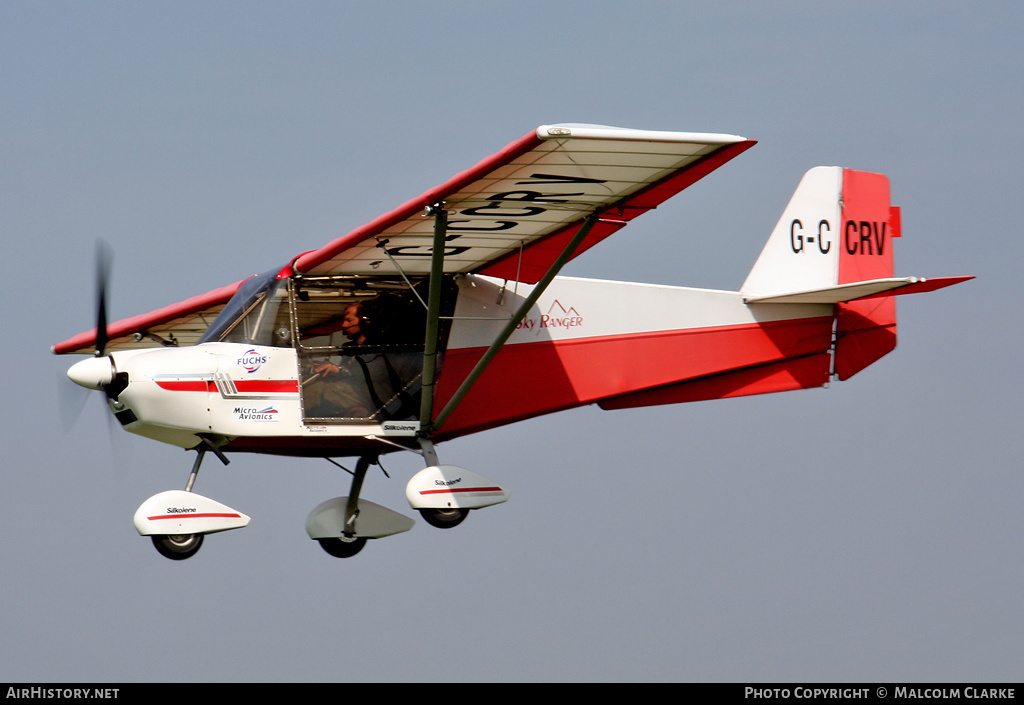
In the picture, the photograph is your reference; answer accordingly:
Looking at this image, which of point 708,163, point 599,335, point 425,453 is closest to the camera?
point 708,163

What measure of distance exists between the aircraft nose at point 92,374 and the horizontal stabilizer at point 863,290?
6.10 meters

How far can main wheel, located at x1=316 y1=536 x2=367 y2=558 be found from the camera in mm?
12078

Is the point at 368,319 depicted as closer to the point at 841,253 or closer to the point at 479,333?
the point at 479,333

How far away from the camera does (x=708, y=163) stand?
9617mm

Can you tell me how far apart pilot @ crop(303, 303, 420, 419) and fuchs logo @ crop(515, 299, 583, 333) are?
3.93 ft

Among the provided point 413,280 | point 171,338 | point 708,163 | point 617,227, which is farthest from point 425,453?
point 171,338

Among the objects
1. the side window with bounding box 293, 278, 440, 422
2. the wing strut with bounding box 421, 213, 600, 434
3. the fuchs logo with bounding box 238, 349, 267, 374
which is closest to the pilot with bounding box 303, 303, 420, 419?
the side window with bounding box 293, 278, 440, 422

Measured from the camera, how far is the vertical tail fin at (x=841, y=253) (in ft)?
43.4

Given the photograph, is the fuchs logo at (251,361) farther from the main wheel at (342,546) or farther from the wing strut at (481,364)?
the main wheel at (342,546)

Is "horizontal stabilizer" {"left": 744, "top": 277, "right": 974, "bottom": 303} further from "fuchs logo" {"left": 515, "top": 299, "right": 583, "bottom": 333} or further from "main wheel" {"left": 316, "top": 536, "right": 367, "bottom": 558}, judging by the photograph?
"main wheel" {"left": 316, "top": 536, "right": 367, "bottom": 558}

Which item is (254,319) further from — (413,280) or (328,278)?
(413,280)

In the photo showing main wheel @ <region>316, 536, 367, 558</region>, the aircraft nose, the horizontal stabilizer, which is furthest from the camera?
main wheel @ <region>316, 536, 367, 558</region>

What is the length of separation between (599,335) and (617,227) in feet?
5.34

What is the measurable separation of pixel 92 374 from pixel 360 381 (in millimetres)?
2209
